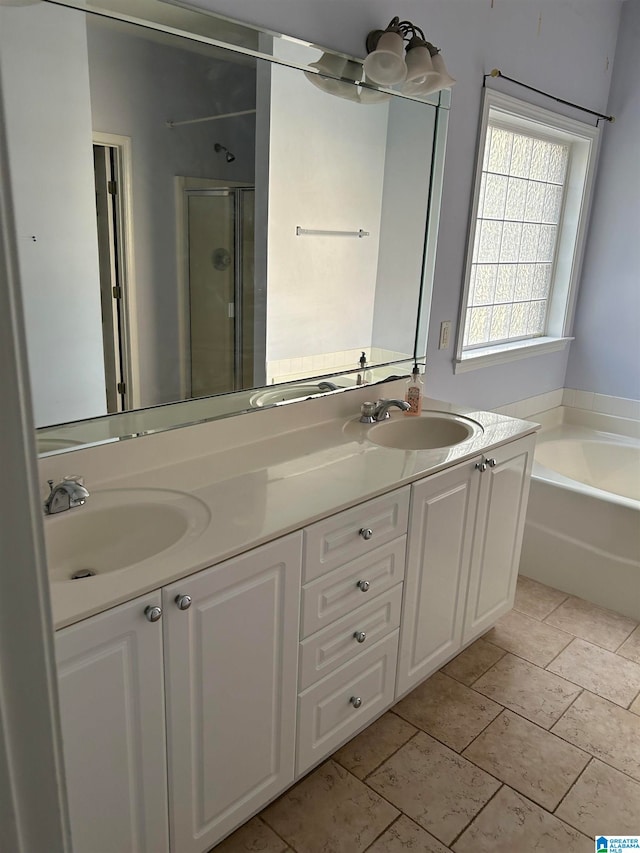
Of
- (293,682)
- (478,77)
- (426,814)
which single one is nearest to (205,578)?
(293,682)

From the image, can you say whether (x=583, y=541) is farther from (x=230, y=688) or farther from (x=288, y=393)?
(x=230, y=688)

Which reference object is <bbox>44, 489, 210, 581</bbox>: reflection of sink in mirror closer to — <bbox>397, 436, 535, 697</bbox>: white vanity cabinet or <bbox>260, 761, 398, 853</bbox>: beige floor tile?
<bbox>397, 436, 535, 697</bbox>: white vanity cabinet

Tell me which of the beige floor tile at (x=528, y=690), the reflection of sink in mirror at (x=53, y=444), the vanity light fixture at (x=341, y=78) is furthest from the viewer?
the beige floor tile at (x=528, y=690)

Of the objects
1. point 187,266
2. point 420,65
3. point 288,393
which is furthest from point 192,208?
point 420,65

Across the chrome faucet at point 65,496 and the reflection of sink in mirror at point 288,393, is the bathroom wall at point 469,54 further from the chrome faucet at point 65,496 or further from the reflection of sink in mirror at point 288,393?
the chrome faucet at point 65,496

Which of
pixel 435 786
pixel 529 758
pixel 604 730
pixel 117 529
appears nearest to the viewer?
pixel 117 529

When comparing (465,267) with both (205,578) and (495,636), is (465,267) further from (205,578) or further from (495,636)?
(205,578)

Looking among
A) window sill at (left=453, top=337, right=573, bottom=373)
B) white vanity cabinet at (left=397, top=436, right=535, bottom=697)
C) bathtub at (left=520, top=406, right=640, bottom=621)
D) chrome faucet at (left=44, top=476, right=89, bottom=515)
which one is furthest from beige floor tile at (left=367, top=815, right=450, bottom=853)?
window sill at (left=453, top=337, right=573, bottom=373)

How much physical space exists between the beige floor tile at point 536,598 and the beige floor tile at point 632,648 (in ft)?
1.04

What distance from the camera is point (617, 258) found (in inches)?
144

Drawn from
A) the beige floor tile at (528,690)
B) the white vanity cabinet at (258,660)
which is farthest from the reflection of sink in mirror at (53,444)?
the beige floor tile at (528,690)

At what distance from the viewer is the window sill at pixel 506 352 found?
3.06 m

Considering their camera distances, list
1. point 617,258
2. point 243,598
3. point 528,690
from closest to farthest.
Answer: point 243,598 < point 528,690 < point 617,258

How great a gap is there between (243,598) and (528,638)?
163 centimetres
